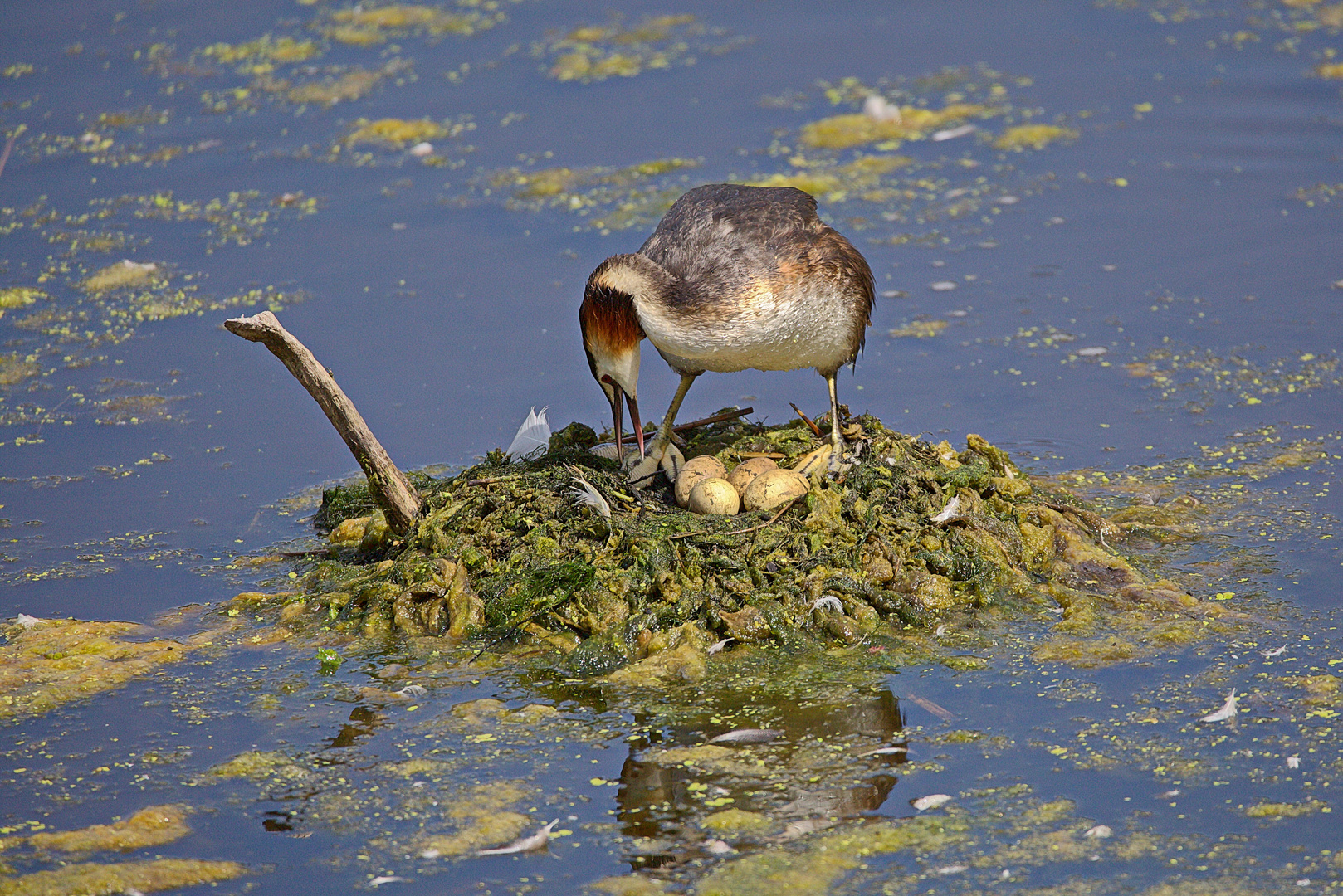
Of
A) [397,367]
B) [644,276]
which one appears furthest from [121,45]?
[644,276]

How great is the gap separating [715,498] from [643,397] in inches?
103

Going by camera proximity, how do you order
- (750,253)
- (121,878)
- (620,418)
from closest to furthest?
(121,878) < (750,253) < (620,418)

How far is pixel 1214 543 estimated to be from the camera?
22.9ft

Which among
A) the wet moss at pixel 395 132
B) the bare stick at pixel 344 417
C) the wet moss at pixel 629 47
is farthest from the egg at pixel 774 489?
the wet moss at pixel 629 47

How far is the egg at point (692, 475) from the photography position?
6844 millimetres

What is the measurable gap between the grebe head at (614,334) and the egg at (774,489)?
63 cm

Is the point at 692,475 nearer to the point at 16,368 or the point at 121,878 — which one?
the point at 121,878

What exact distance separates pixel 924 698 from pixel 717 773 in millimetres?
1003

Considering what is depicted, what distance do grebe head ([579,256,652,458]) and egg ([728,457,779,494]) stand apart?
0.49 meters

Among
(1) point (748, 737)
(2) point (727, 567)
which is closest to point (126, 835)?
(1) point (748, 737)

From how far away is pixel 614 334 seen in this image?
264 inches

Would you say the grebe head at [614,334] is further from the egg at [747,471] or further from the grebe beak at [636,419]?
the egg at [747,471]

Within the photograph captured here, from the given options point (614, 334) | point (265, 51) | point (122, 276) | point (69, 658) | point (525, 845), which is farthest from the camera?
point (265, 51)

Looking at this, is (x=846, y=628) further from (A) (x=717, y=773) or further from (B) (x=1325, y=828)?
(B) (x=1325, y=828)
